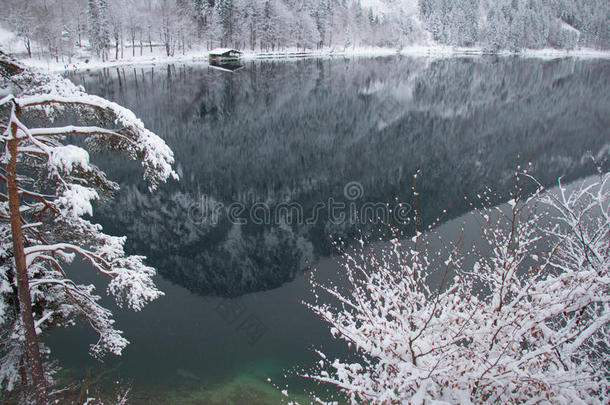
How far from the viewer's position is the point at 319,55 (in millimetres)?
132125

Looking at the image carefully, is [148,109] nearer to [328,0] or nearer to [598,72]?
[598,72]

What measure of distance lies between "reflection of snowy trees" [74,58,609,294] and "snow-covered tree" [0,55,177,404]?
10.3 meters

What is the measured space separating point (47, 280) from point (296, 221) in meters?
17.8

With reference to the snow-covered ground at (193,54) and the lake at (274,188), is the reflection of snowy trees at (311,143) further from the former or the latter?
the snow-covered ground at (193,54)

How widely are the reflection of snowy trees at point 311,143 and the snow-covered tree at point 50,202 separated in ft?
33.9

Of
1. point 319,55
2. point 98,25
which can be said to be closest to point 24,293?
point 98,25

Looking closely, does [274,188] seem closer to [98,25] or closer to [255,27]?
[98,25]

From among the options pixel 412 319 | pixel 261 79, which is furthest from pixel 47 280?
pixel 261 79

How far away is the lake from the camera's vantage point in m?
14.4

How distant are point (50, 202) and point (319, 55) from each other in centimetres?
Result: 13473

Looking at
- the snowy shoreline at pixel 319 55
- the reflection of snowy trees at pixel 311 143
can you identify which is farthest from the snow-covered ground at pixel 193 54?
the reflection of snowy trees at pixel 311 143

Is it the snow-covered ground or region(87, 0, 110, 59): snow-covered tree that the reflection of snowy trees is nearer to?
the snow-covered ground

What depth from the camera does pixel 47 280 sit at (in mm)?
7500

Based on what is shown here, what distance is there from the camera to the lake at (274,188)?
14.4 meters
